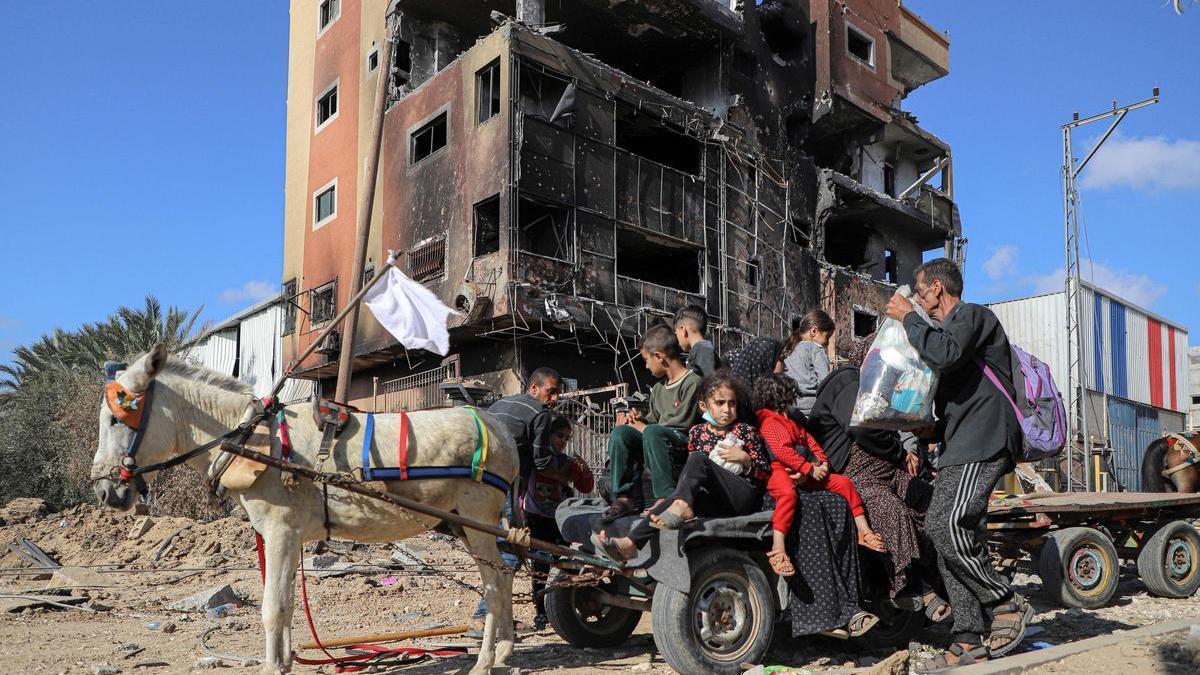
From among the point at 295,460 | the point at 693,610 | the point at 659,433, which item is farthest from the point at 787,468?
the point at 295,460

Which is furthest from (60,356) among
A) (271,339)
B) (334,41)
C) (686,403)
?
(686,403)

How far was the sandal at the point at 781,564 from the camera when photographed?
18.0 ft

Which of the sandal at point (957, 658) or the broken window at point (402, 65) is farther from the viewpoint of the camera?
the broken window at point (402, 65)

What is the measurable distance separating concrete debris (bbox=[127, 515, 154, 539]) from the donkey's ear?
11.2m

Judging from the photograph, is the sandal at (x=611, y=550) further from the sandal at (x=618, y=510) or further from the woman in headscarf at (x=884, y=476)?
the woman in headscarf at (x=884, y=476)

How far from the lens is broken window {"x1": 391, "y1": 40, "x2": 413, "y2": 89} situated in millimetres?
22750

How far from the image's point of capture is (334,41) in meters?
25.7

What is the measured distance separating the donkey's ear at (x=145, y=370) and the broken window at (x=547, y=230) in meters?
14.6

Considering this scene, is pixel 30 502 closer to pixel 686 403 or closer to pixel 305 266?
pixel 305 266

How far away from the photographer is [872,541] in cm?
575

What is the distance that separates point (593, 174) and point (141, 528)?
12.1 meters

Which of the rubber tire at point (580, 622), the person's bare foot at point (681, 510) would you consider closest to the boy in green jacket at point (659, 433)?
the person's bare foot at point (681, 510)

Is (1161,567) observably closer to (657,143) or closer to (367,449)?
(367,449)

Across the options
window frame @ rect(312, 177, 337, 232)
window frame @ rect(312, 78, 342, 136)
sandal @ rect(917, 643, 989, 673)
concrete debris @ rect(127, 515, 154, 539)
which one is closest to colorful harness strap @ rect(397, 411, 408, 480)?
sandal @ rect(917, 643, 989, 673)
